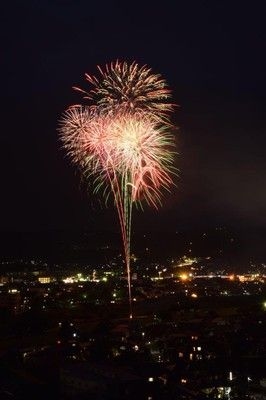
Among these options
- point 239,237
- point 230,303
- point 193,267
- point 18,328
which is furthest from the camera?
point 239,237

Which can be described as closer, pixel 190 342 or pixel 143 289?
pixel 190 342

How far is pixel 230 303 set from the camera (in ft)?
80.7

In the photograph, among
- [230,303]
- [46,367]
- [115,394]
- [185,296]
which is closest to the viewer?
[115,394]

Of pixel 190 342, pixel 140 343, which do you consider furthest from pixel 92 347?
pixel 190 342

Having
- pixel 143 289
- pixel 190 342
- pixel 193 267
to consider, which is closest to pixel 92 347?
pixel 190 342

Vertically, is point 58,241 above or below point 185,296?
above

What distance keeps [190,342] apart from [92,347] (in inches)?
94.5

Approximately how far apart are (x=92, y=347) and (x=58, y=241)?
135 feet

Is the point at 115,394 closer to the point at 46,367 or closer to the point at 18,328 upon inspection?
the point at 46,367

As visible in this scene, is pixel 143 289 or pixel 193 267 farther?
pixel 193 267

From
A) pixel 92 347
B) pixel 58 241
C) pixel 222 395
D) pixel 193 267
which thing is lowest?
pixel 222 395

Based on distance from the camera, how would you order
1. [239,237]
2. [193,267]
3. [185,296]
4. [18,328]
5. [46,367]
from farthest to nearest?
1. [239,237]
2. [193,267]
3. [185,296]
4. [18,328]
5. [46,367]

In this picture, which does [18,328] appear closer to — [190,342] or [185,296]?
[190,342]

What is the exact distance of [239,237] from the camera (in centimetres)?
6138
